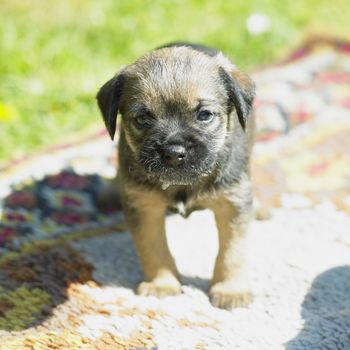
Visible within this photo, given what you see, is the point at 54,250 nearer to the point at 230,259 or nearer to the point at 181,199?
the point at 181,199

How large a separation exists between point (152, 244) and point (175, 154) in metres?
0.65

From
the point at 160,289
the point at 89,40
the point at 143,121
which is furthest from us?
the point at 89,40

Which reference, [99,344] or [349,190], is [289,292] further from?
[349,190]

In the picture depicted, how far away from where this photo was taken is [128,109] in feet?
10.7

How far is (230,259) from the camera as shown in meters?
3.40

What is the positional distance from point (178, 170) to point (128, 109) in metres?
0.45

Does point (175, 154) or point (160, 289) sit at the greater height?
point (175, 154)

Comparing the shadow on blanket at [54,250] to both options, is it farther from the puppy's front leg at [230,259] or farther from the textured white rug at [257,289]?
the puppy's front leg at [230,259]

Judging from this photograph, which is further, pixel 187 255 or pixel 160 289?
pixel 187 255

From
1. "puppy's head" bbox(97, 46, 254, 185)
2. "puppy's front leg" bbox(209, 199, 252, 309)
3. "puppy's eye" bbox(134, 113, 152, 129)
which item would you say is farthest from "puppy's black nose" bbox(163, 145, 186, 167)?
"puppy's front leg" bbox(209, 199, 252, 309)

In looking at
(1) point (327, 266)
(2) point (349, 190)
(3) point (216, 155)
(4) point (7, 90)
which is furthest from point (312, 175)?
(4) point (7, 90)

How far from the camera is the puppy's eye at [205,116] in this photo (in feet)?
10.3

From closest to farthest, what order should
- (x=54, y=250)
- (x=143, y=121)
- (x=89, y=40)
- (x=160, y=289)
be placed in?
(x=143, y=121), (x=160, y=289), (x=54, y=250), (x=89, y=40)

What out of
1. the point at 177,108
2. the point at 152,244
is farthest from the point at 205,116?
the point at 152,244
